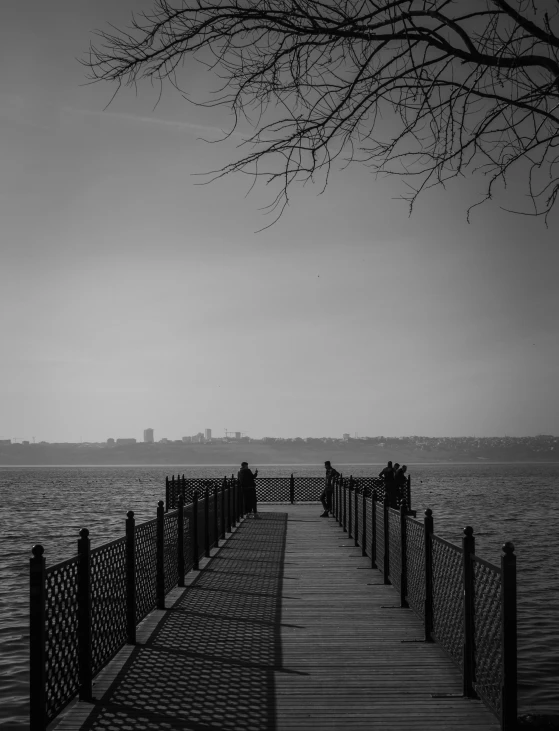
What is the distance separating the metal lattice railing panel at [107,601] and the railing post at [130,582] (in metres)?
0.09

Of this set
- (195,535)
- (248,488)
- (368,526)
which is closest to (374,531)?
(368,526)

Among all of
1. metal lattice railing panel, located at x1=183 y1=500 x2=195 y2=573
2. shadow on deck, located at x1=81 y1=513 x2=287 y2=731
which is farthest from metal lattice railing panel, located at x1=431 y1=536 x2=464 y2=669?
metal lattice railing panel, located at x1=183 y1=500 x2=195 y2=573

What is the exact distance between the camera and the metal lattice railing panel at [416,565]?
28.0 ft

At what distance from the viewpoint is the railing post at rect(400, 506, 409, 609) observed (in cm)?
966

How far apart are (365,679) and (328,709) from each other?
883mm

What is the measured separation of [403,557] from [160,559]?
2.95m

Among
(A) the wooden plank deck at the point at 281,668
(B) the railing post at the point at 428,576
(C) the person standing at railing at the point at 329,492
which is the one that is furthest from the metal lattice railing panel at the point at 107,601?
(C) the person standing at railing at the point at 329,492

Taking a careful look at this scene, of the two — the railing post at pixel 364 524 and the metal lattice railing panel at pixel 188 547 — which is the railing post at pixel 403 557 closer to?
the metal lattice railing panel at pixel 188 547

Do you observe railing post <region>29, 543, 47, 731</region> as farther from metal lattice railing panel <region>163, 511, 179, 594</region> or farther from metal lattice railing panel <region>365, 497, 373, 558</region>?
metal lattice railing panel <region>365, 497, 373, 558</region>

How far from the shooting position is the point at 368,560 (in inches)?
576

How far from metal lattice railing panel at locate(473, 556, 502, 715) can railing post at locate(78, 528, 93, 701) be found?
2.99m

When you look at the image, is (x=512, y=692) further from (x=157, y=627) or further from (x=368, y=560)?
(x=368, y=560)

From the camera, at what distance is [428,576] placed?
26.5 ft

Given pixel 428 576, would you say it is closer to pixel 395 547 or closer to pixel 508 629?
pixel 395 547
